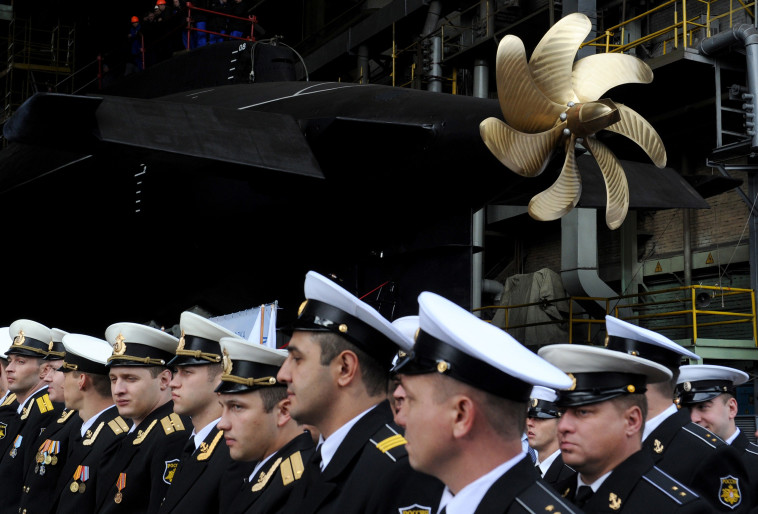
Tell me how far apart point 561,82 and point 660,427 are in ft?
10.8

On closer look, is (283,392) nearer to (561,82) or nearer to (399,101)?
(561,82)

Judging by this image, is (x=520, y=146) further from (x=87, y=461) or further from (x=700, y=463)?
(x=87, y=461)

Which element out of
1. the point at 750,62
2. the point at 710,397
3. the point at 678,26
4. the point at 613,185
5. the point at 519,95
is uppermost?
the point at 678,26

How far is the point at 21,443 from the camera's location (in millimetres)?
7527

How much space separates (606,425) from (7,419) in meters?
6.63

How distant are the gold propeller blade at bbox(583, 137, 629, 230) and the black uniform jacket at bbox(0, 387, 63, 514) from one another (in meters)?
4.81

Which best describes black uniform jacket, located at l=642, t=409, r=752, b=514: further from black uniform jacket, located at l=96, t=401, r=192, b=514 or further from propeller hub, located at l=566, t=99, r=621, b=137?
propeller hub, located at l=566, t=99, r=621, b=137

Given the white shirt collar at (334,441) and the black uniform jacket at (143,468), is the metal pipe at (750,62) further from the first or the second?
the white shirt collar at (334,441)

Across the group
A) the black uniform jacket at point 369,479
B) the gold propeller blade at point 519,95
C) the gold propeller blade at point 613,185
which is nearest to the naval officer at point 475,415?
the black uniform jacket at point 369,479

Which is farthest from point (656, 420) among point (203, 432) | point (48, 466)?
point (48, 466)

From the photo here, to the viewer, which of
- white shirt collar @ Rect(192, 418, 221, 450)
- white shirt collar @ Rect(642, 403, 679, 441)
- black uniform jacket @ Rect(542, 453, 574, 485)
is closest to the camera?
white shirt collar @ Rect(642, 403, 679, 441)

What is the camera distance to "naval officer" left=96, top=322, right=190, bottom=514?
18.0ft

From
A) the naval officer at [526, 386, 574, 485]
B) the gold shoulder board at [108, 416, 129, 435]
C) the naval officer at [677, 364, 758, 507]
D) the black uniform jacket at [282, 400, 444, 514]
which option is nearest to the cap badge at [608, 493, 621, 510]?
the black uniform jacket at [282, 400, 444, 514]

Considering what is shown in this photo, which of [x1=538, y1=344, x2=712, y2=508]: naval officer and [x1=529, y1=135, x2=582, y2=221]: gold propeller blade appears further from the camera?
[x1=529, y1=135, x2=582, y2=221]: gold propeller blade
